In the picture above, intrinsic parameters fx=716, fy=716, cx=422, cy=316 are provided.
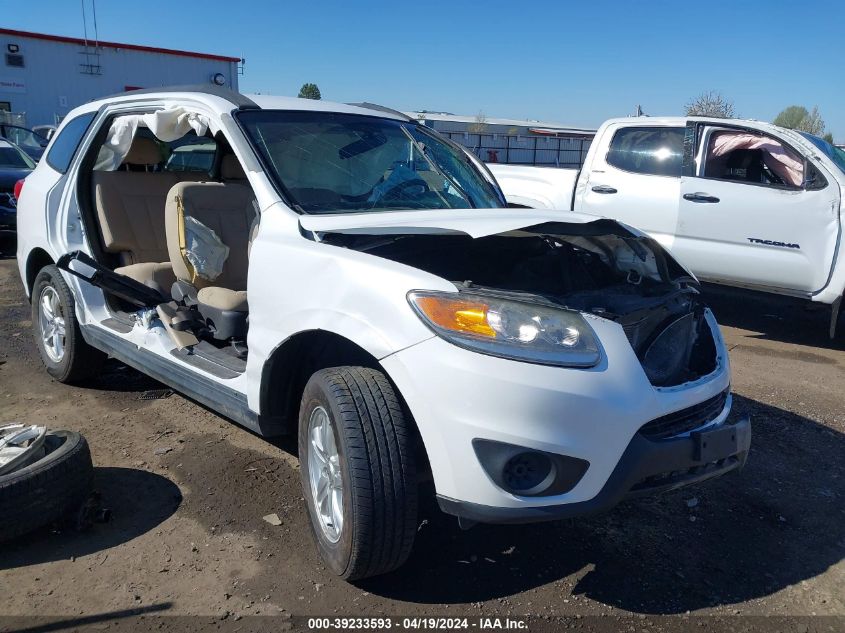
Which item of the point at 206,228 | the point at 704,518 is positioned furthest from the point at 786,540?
the point at 206,228

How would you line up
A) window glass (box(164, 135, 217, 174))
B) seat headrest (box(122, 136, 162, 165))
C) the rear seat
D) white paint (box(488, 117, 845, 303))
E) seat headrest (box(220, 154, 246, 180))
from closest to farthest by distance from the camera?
1. the rear seat
2. seat headrest (box(122, 136, 162, 165))
3. seat headrest (box(220, 154, 246, 180))
4. window glass (box(164, 135, 217, 174))
5. white paint (box(488, 117, 845, 303))

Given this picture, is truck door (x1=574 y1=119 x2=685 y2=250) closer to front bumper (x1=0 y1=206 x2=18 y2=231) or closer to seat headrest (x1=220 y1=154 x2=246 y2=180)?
seat headrest (x1=220 y1=154 x2=246 y2=180)

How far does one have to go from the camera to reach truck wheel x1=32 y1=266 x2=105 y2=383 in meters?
4.57

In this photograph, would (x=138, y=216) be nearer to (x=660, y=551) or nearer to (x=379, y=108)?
(x=379, y=108)

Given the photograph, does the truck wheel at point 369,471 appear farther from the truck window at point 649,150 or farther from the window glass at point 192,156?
the truck window at point 649,150

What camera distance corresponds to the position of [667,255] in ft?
11.4

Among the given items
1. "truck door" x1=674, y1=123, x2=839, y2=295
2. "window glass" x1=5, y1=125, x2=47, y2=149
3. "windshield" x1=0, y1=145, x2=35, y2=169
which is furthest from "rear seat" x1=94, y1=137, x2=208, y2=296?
"window glass" x1=5, y1=125, x2=47, y2=149

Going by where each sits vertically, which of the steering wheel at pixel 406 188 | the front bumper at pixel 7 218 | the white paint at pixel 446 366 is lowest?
the front bumper at pixel 7 218

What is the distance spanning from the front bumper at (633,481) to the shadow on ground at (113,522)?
5.08 ft

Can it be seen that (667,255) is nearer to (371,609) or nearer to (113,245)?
(371,609)

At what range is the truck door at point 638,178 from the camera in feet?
22.5

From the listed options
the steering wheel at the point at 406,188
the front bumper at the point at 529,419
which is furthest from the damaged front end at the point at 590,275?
the steering wheel at the point at 406,188

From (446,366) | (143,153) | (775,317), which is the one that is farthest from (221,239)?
(775,317)

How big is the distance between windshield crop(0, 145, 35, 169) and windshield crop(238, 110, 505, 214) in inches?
375
